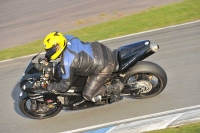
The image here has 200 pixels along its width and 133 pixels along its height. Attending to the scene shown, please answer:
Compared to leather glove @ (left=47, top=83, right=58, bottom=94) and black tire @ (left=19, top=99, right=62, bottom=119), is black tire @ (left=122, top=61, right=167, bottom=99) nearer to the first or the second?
leather glove @ (left=47, top=83, right=58, bottom=94)

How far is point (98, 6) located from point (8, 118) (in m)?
9.32

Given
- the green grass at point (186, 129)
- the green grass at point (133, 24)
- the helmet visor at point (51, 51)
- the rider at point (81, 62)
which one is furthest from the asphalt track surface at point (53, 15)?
the green grass at point (186, 129)

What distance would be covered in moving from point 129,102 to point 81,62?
1.76 meters

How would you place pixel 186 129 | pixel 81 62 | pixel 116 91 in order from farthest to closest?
pixel 116 91 → pixel 81 62 → pixel 186 129

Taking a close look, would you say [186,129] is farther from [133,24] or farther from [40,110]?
[133,24]

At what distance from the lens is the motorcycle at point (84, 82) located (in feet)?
23.6

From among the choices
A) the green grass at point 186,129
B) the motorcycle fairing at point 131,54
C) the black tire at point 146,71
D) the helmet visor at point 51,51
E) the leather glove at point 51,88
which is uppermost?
the helmet visor at point 51,51

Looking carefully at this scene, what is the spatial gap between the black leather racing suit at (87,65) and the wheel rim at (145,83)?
76 centimetres

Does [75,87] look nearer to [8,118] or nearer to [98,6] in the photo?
[8,118]

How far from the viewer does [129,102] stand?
7898 mm

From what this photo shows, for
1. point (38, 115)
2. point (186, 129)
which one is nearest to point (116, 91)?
point (186, 129)

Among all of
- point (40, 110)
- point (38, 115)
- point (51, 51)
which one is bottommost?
point (38, 115)

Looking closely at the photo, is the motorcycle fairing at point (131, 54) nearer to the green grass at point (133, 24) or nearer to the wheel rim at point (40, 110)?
the wheel rim at point (40, 110)

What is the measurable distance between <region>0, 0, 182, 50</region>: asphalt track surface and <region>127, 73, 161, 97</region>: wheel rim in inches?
261
